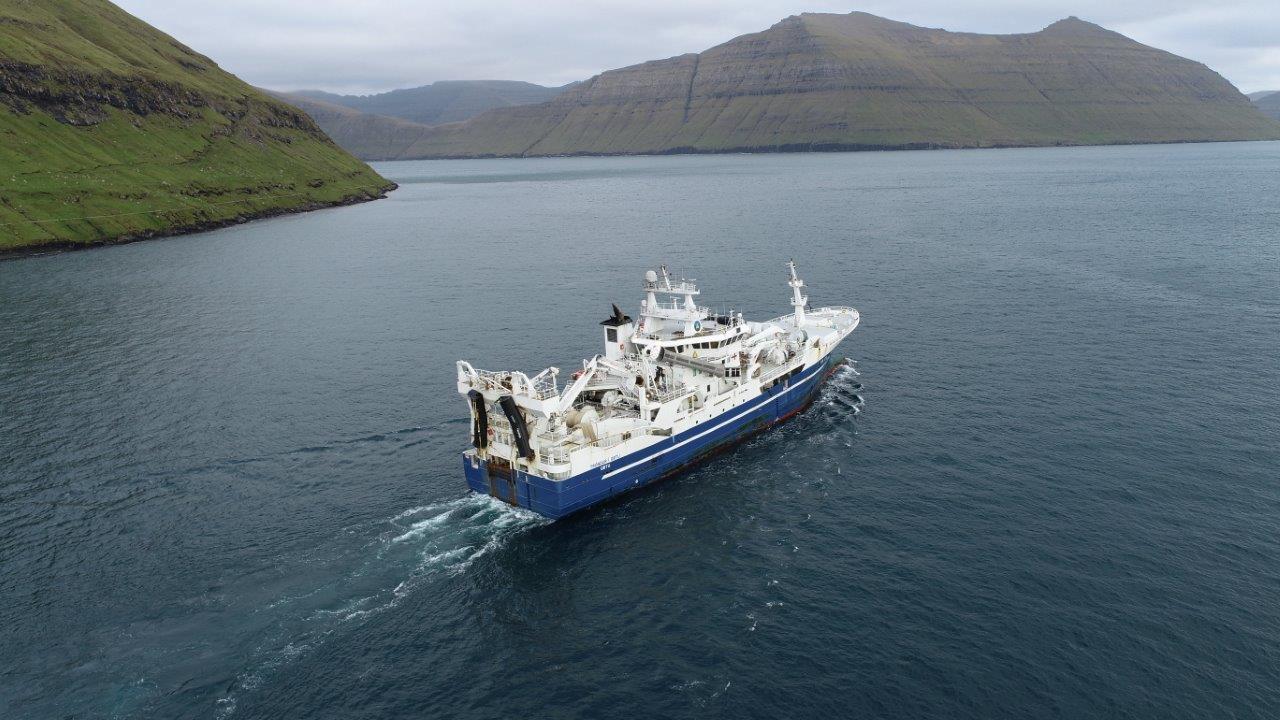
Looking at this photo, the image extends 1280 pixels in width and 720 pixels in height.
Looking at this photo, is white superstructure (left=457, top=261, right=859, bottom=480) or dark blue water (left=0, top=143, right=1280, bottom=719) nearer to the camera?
dark blue water (left=0, top=143, right=1280, bottom=719)

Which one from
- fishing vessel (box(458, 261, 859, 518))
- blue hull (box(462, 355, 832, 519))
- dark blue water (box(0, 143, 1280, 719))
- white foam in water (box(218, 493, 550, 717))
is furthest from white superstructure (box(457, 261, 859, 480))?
dark blue water (box(0, 143, 1280, 719))

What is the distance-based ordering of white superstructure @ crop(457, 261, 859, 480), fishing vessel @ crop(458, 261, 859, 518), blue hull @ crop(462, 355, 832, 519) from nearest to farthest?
blue hull @ crop(462, 355, 832, 519)
fishing vessel @ crop(458, 261, 859, 518)
white superstructure @ crop(457, 261, 859, 480)

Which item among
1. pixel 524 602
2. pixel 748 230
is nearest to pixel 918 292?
pixel 748 230

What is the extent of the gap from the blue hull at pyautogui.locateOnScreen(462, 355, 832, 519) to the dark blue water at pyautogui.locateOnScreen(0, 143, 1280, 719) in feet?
5.88

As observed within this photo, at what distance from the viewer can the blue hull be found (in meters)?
53.6

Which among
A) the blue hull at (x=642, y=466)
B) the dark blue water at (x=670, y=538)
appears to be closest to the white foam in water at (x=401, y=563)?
the dark blue water at (x=670, y=538)

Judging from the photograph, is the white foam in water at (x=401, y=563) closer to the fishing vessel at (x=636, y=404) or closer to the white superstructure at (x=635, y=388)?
the fishing vessel at (x=636, y=404)

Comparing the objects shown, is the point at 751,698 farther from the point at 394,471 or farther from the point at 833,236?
the point at 833,236

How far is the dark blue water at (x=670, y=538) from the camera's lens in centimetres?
3825

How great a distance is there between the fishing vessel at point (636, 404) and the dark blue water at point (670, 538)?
256 centimetres

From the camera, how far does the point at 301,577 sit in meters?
46.9

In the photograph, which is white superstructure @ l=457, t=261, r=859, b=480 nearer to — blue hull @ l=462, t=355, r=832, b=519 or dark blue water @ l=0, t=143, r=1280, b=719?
blue hull @ l=462, t=355, r=832, b=519

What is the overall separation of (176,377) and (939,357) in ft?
281

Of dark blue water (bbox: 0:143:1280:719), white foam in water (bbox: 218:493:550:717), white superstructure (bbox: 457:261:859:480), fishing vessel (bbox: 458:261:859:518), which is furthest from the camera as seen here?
white superstructure (bbox: 457:261:859:480)
